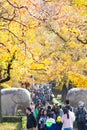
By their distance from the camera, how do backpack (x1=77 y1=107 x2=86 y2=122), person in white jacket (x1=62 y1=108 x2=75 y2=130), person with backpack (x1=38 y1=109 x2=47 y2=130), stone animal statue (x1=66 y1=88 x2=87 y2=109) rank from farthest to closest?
stone animal statue (x1=66 y1=88 x2=87 y2=109), backpack (x1=77 y1=107 x2=86 y2=122), person with backpack (x1=38 y1=109 x2=47 y2=130), person in white jacket (x1=62 y1=108 x2=75 y2=130)

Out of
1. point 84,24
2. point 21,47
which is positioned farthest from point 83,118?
point 84,24

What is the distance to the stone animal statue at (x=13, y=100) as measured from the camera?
104ft

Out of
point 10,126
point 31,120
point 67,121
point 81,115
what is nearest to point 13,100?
point 10,126

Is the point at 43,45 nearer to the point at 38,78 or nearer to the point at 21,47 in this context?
the point at 38,78

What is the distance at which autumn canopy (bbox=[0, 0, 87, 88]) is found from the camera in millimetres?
16281

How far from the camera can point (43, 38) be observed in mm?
35375

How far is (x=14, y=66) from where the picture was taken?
2328 centimetres

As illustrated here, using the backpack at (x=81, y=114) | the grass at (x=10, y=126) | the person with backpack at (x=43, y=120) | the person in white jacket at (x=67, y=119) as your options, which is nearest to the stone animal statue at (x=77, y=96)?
the grass at (x=10, y=126)

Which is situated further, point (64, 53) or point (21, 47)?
point (64, 53)

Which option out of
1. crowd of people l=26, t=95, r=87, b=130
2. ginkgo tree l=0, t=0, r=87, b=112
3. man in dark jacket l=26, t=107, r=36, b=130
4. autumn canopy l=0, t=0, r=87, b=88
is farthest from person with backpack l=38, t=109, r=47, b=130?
ginkgo tree l=0, t=0, r=87, b=112

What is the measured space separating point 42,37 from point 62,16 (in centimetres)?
1030

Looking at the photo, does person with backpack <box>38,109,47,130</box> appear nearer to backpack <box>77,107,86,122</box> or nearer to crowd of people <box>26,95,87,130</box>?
crowd of people <box>26,95,87,130</box>

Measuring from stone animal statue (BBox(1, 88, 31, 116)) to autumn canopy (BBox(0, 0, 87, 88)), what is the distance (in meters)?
2.40

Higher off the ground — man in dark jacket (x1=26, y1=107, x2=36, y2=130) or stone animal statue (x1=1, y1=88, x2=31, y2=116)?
man in dark jacket (x1=26, y1=107, x2=36, y2=130)
